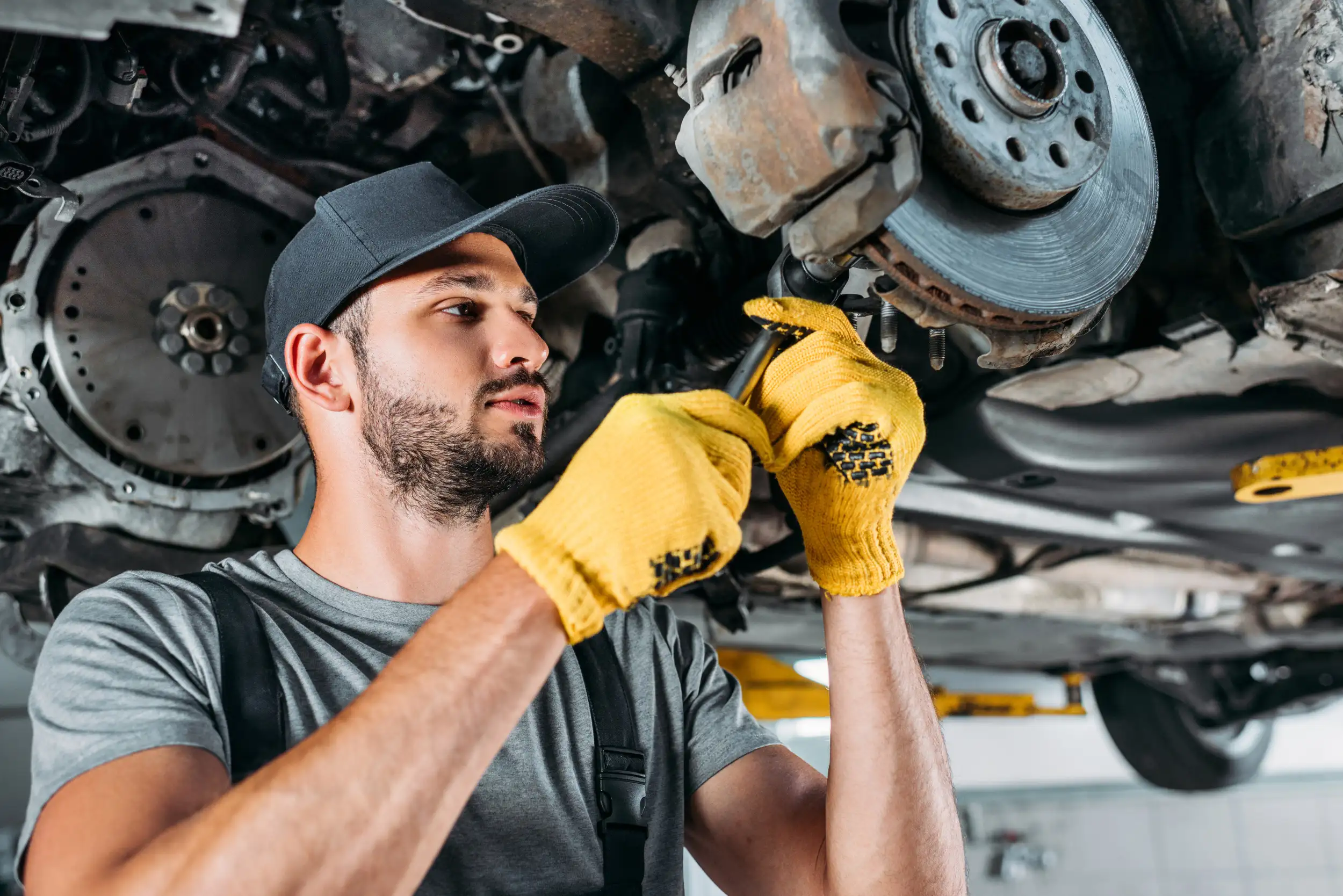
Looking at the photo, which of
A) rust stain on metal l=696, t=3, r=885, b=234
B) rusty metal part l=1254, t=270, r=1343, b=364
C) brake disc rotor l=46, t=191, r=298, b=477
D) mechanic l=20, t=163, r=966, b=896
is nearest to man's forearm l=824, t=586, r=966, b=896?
mechanic l=20, t=163, r=966, b=896

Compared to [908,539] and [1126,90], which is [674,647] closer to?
[1126,90]

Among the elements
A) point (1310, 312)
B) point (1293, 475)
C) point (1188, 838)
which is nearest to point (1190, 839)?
point (1188, 838)

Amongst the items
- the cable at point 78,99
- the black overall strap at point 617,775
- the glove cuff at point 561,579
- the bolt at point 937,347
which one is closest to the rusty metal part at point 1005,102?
the bolt at point 937,347

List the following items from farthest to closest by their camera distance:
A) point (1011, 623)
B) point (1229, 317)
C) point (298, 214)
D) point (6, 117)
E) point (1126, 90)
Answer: point (1011, 623) → point (298, 214) → point (1229, 317) → point (6, 117) → point (1126, 90)

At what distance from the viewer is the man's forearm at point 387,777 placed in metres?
0.61

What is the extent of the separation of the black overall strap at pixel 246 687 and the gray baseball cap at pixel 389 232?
0.30 meters

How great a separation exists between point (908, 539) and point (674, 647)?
933mm

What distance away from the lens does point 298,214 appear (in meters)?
1.35

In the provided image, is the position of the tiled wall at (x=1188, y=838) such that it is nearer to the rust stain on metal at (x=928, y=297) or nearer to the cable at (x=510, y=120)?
the cable at (x=510, y=120)

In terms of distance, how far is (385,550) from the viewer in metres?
A: 0.99

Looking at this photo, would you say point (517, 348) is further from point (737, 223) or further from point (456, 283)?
point (737, 223)

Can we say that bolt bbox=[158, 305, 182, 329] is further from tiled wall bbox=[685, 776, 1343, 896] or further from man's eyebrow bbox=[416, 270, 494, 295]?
tiled wall bbox=[685, 776, 1343, 896]

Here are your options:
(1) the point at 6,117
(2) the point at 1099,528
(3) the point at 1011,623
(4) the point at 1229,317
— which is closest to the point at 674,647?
(4) the point at 1229,317

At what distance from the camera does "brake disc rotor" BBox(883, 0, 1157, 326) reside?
0.73 m
